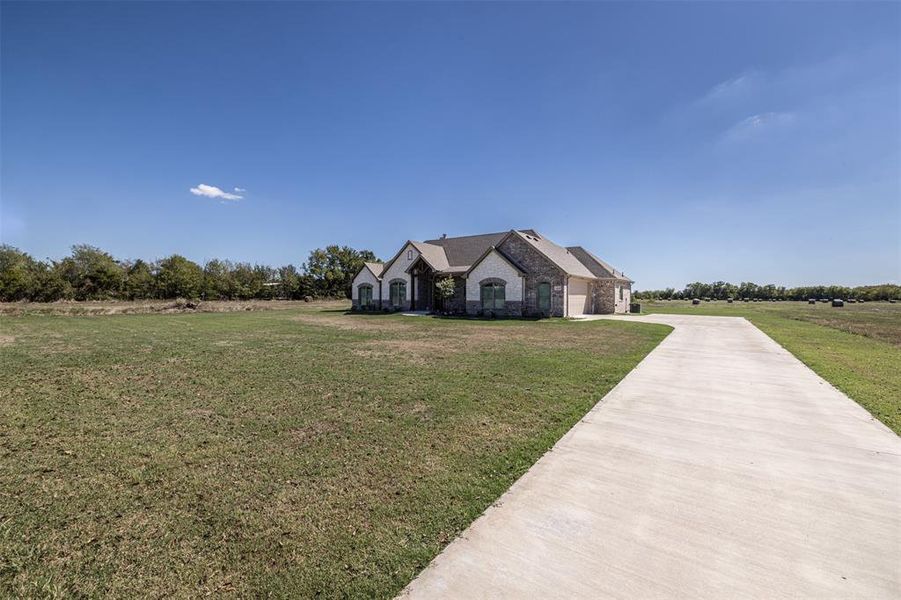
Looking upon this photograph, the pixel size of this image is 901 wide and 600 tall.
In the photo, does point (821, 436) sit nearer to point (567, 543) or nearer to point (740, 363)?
point (567, 543)

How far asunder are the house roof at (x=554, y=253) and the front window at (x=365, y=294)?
1482cm

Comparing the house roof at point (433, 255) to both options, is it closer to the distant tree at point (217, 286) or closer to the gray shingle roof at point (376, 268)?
the gray shingle roof at point (376, 268)

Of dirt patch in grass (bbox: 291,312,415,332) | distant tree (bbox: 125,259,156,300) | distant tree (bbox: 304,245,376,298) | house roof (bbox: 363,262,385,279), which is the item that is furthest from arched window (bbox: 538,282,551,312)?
distant tree (bbox: 125,259,156,300)

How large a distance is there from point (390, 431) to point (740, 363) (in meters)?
9.56

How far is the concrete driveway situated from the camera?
2.54 m

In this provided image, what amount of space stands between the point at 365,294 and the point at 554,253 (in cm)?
1713

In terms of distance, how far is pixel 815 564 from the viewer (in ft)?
8.86

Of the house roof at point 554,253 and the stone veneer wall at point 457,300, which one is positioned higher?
the house roof at point 554,253

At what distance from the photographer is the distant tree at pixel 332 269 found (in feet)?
175

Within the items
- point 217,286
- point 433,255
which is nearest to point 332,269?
point 217,286

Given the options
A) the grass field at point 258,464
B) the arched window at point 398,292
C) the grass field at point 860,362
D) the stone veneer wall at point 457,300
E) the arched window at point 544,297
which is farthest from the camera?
the arched window at point 398,292

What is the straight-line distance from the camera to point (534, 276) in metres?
24.9

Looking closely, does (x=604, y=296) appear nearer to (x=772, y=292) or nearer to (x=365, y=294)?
(x=365, y=294)

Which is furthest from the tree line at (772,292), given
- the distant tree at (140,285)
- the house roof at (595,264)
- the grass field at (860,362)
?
the distant tree at (140,285)
